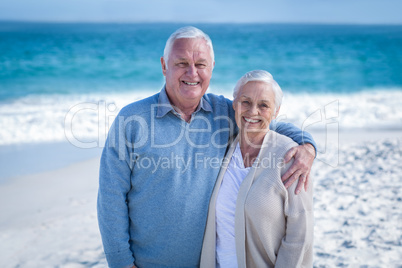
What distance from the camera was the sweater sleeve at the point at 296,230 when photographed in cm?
195

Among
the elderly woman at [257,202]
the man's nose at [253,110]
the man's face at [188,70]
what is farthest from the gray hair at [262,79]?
the man's face at [188,70]

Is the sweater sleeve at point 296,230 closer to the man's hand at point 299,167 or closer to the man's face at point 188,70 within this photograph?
the man's hand at point 299,167

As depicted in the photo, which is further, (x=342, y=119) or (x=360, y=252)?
(x=342, y=119)

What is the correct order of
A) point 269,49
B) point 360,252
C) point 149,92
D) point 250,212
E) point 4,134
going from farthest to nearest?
point 269,49
point 149,92
point 4,134
point 360,252
point 250,212

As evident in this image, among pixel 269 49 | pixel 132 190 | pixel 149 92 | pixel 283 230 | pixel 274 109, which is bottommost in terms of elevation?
pixel 283 230

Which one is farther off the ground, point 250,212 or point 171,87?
point 171,87

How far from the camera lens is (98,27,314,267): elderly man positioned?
2.16 metres

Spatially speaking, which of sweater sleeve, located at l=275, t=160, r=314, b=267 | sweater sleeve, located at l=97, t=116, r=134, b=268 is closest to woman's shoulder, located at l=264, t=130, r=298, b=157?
sweater sleeve, located at l=275, t=160, r=314, b=267

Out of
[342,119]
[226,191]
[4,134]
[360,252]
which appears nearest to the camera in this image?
[226,191]

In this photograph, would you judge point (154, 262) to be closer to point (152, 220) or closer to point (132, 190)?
point (152, 220)

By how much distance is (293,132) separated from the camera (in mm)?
2373

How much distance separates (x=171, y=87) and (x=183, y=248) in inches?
38.7

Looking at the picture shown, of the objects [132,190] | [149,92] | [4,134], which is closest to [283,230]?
[132,190]

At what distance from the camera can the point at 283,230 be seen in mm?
2049
